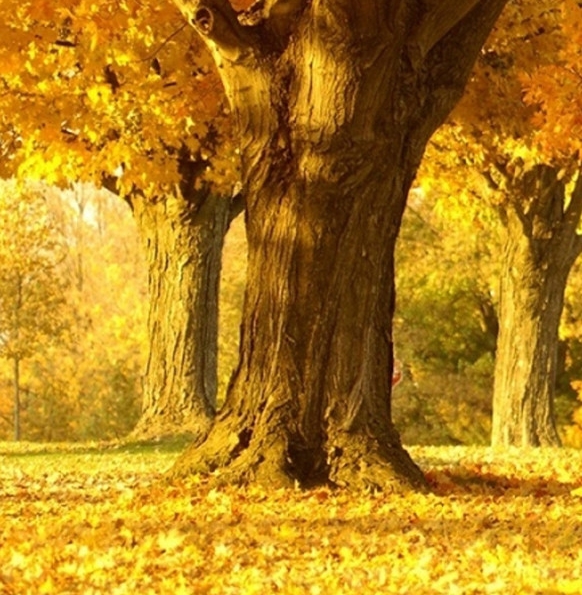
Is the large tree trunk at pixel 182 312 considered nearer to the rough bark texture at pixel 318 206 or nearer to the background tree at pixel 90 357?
the rough bark texture at pixel 318 206

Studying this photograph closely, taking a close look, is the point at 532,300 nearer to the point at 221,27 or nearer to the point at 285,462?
the point at 285,462

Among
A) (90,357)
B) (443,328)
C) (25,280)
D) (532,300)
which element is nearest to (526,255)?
(532,300)

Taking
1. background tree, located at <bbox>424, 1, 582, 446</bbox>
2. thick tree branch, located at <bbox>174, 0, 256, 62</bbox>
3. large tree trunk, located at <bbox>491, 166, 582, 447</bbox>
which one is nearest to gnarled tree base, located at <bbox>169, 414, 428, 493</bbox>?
thick tree branch, located at <bbox>174, 0, 256, 62</bbox>

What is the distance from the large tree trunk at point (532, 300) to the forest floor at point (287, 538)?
725cm

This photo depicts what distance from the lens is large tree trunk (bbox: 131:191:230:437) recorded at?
738 inches

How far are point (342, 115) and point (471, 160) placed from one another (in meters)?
9.26

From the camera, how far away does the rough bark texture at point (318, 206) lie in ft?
31.9

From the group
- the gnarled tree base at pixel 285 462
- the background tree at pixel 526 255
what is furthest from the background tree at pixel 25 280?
the gnarled tree base at pixel 285 462

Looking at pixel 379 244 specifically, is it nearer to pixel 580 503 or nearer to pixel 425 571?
pixel 580 503

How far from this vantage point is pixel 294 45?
9.85 meters

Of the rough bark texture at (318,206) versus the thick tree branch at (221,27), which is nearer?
the thick tree branch at (221,27)

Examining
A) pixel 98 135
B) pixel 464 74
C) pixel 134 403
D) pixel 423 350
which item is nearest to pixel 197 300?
pixel 98 135

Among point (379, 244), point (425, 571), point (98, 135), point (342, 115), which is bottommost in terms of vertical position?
point (425, 571)

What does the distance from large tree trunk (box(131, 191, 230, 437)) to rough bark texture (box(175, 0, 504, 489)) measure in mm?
8455
